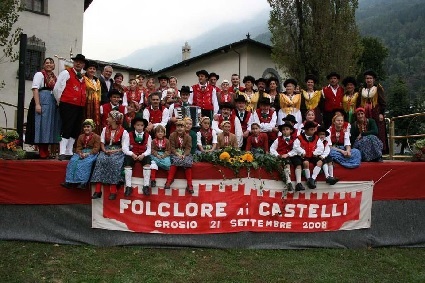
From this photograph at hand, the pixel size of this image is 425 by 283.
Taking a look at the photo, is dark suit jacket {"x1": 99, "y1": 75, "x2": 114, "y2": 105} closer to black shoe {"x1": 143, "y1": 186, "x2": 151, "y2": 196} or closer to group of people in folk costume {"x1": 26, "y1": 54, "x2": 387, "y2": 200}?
group of people in folk costume {"x1": 26, "y1": 54, "x2": 387, "y2": 200}

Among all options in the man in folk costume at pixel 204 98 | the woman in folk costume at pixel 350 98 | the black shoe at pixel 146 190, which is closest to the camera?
the black shoe at pixel 146 190

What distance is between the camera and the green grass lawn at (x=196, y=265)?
509 cm

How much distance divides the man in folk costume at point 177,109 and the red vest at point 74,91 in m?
1.59

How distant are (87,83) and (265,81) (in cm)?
376

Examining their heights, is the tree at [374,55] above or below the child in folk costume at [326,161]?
above

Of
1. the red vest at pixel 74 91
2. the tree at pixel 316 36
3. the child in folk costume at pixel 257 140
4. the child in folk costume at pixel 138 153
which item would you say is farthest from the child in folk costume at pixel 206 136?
the tree at pixel 316 36

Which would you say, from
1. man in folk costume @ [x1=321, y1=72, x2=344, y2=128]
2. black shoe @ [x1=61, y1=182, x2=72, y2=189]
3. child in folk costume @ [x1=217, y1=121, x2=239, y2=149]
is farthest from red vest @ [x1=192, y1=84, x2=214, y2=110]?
black shoe @ [x1=61, y1=182, x2=72, y2=189]

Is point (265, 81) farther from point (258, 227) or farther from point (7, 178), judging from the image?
point (7, 178)

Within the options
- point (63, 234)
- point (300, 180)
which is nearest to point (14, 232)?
point (63, 234)

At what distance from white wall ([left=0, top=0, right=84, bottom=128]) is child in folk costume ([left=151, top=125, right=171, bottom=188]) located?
14798mm

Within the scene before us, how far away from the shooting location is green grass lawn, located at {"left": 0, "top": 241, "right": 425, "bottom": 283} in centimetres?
509

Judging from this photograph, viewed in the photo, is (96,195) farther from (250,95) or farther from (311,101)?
(311,101)

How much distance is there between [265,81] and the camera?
30.0ft

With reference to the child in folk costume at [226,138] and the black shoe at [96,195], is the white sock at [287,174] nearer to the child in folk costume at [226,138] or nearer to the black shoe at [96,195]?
the child in folk costume at [226,138]
